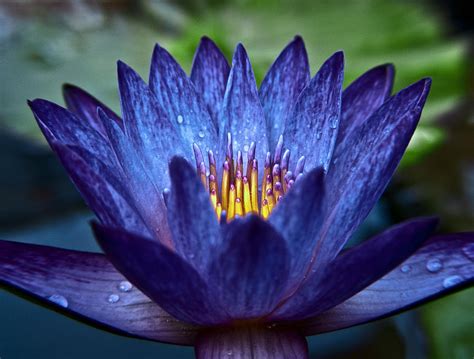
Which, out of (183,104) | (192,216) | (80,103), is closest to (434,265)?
(192,216)

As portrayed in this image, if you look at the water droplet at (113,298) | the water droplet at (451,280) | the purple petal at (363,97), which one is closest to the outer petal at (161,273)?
the water droplet at (113,298)

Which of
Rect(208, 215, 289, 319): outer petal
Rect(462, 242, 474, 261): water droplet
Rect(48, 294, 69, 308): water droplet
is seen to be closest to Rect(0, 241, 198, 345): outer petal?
Rect(48, 294, 69, 308): water droplet

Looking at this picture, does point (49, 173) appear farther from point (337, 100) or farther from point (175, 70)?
point (337, 100)

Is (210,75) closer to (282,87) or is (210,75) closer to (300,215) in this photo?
(282,87)

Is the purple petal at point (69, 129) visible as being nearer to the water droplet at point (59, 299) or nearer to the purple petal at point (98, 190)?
the purple petal at point (98, 190)

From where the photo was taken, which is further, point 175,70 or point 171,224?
point 175,70

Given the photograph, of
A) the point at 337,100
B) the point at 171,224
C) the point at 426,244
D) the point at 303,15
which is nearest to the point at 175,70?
the point at 337,100
